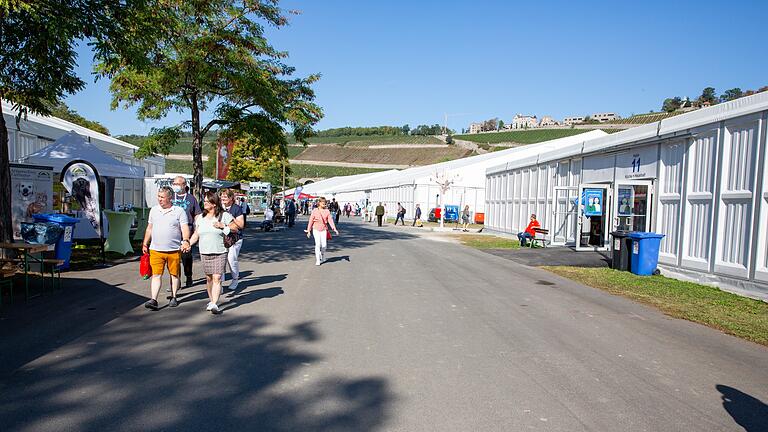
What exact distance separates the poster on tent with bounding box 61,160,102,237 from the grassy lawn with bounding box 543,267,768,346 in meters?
12.0

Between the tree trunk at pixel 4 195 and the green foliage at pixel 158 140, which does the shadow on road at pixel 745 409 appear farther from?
the green foliage at pixel 158 140

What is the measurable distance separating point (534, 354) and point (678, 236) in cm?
876

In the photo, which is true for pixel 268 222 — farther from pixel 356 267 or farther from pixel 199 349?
pixel 199 349

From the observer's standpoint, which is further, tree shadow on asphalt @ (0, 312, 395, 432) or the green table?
the green table

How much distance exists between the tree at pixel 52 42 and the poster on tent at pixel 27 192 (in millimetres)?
2392

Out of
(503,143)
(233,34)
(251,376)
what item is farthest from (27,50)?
(503,143)

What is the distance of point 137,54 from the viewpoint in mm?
10383

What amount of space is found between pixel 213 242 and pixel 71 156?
9.92 m

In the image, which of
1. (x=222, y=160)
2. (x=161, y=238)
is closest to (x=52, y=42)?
(x=161, y=238)

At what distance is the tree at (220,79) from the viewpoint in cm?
1612

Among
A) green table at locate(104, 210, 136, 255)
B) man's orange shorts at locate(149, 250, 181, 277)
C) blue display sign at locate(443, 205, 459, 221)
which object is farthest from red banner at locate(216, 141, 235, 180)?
man's orange shorts at locate(149, 250, 181, 277)

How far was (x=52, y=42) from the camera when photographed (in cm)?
917

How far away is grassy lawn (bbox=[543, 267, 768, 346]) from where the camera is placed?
7820mm

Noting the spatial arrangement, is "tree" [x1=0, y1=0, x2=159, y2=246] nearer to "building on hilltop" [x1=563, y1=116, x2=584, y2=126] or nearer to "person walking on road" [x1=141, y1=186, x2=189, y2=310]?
→ "person walking on road" [x1=141, y1=186, x2=189, y2=310]
